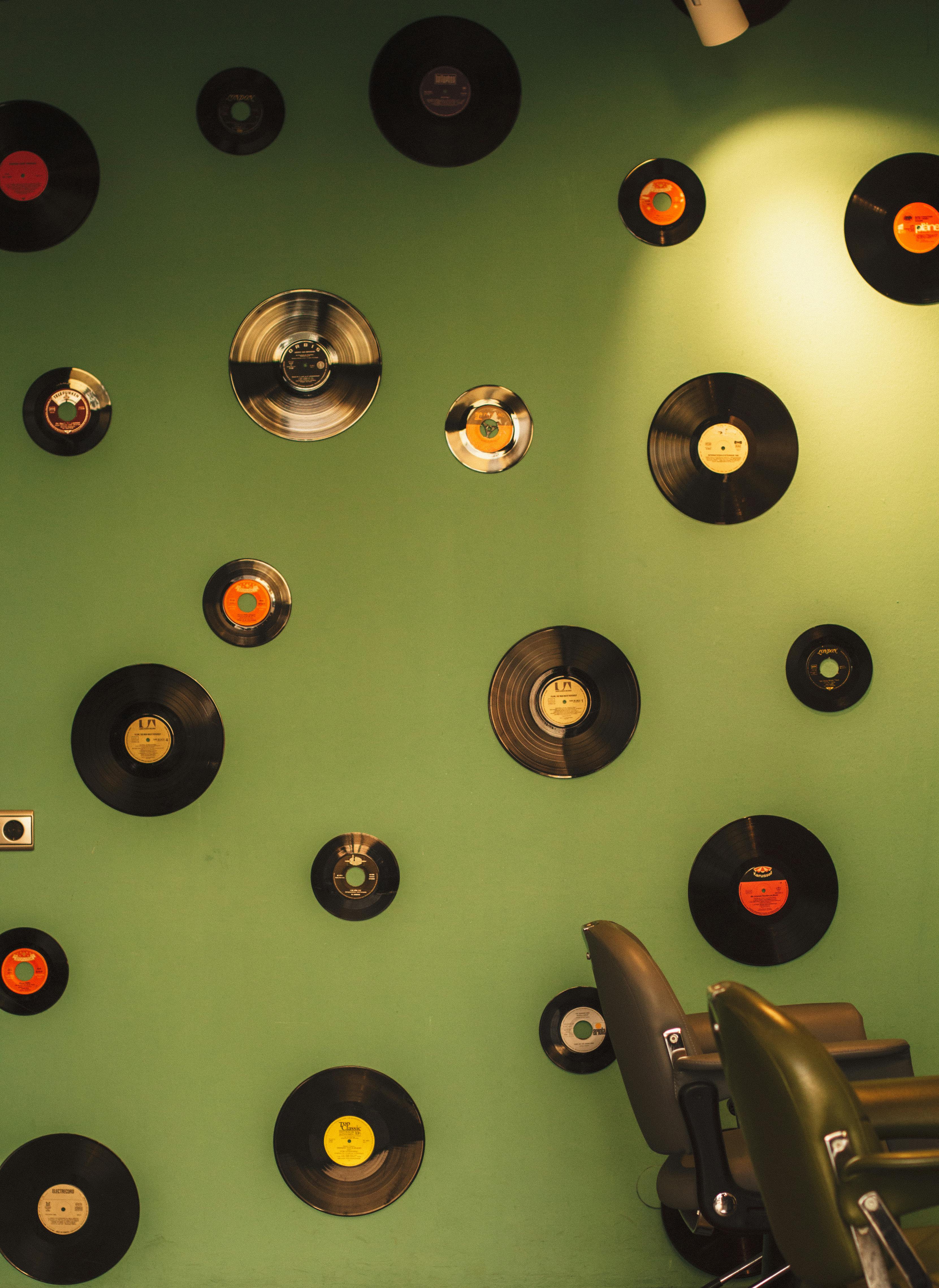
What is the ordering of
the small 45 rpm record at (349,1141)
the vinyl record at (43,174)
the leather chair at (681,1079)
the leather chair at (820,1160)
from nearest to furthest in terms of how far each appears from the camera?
the leather chair at (820,1160) → the leather chair at (681,1079) → the small 45 rpm record at (349,1141) → the vinyl record at (43,174)

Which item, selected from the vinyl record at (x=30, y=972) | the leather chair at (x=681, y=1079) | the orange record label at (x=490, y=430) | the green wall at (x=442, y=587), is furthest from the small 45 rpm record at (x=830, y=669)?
the vinyl record at (x=30, y=972)

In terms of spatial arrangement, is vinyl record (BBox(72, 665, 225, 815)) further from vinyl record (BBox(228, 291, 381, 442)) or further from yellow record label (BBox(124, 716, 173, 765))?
vinyl record (BBox(228, 291, 381, 442))

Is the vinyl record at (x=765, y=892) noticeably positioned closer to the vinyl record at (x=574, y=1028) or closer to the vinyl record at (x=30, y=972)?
the vinyl record at (x=574, y=1028)

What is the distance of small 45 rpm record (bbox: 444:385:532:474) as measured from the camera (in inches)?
89.7

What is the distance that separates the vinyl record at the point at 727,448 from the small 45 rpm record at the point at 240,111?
1307mm

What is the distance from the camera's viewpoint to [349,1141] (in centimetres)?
221

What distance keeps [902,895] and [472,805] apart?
1153mm

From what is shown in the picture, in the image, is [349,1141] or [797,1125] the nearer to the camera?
[797,1125]

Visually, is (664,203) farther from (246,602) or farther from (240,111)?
(246,602)

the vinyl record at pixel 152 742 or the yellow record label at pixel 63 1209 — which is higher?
the vinyl record at pixel 152 742

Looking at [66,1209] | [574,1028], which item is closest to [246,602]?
[574,1028]

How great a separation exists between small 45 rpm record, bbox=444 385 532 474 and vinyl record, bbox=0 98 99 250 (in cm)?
116

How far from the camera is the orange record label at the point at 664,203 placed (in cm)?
226

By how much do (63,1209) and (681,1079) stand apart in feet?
5.56
